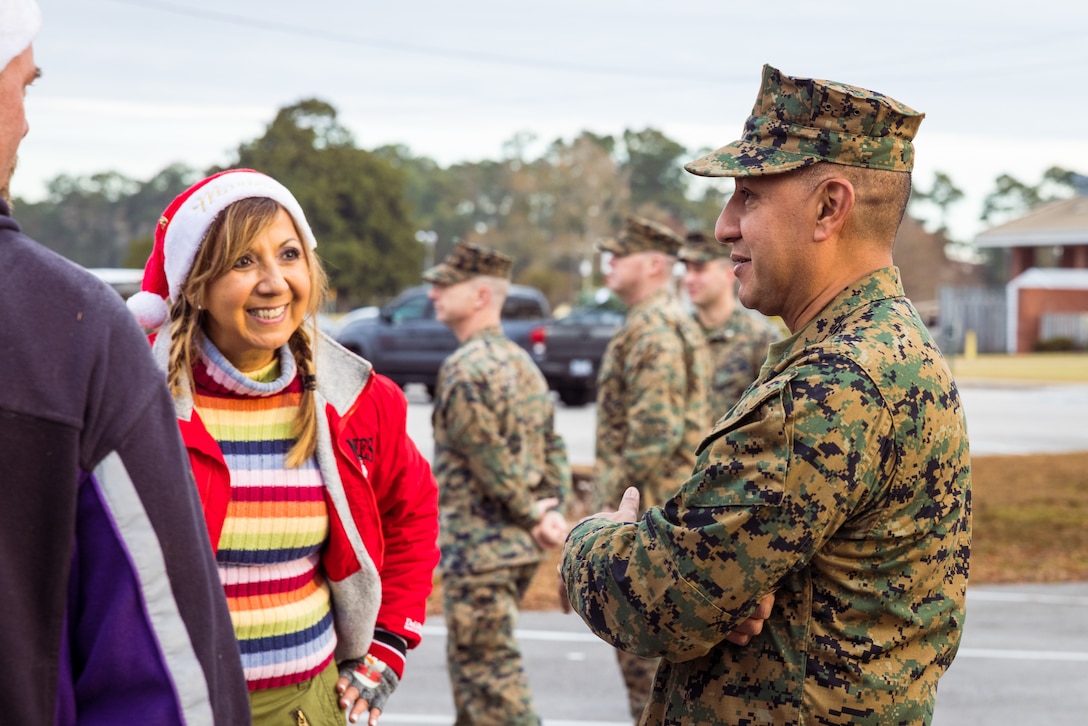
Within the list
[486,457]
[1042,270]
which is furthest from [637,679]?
[1042,270]

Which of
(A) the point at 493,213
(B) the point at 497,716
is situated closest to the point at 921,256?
(A) the point at 493,213

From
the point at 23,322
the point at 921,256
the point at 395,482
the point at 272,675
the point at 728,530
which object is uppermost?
the point at 23,322

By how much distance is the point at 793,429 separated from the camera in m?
2.02

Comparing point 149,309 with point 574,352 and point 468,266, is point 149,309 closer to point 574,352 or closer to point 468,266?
point 468,266

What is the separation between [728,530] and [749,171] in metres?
0.67

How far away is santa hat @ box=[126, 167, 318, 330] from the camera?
2.80 metres

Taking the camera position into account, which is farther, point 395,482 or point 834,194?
point 395,482

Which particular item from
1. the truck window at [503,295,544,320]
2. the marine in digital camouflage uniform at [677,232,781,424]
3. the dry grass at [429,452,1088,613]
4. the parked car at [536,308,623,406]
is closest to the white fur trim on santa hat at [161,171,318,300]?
the marine in digital camouflage uniform at [677,232,781,424]

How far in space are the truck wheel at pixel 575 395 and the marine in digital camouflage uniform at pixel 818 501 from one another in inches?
764

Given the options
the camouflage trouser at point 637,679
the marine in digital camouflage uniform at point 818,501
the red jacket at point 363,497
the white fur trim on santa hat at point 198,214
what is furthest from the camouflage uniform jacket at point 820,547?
the camouflage trouser at point 637,679

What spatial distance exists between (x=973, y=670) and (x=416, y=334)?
1590 centimetres

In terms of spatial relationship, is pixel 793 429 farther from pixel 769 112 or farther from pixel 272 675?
pixel 272 675

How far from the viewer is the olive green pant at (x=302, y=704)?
2.68m

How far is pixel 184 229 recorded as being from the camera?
2803 millimetres
